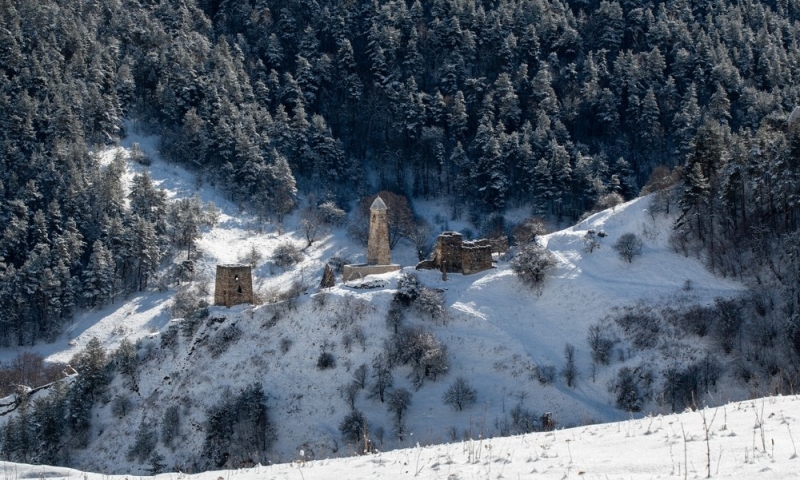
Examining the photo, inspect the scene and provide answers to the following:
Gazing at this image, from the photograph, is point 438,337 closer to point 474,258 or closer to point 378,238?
point 474,258

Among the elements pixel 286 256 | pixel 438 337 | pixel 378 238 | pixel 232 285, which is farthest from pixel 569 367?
pixel 286 256

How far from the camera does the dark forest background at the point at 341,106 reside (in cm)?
7225

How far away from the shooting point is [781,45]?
4038 inches

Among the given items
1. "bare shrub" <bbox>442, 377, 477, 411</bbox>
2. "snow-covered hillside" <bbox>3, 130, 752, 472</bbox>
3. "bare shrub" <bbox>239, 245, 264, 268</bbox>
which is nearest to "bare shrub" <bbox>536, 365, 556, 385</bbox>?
"snow-covered hillside" <bbox>3, 130, 752, 472</bbox>

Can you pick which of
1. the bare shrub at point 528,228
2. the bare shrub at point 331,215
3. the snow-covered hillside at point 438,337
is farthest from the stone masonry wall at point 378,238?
the bare shrub at point 331,215

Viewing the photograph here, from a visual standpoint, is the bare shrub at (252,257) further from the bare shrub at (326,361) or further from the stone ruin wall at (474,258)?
the bare shrub at (326,361)

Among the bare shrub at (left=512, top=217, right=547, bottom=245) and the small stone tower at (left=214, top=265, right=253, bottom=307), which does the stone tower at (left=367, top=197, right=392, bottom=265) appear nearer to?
the small stone tower at (left=214, top=265, right=253, bottom=307)

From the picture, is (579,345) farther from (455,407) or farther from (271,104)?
(271,104)

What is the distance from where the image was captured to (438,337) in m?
44.9

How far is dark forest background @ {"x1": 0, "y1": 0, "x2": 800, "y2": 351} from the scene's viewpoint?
237ft

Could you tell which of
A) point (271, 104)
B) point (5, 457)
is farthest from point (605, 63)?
point (5, 457)

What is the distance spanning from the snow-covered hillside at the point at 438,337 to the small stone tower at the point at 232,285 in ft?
2.98

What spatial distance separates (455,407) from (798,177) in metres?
23.5

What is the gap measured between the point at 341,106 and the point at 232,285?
55285mm
